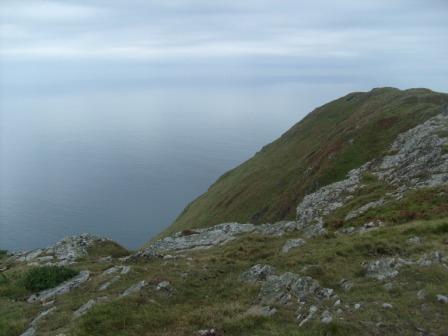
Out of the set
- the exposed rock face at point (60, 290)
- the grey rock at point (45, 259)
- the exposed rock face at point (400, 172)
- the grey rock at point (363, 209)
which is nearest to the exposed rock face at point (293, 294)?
the exposed rock face at point (60, 290)

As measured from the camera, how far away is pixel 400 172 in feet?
122

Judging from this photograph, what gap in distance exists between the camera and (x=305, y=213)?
3919 cm

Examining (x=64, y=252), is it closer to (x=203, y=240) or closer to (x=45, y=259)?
(x=45, y=259)

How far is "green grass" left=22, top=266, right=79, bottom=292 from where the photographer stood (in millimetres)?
20328

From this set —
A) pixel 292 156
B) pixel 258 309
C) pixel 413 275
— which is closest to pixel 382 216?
pixel 413 275

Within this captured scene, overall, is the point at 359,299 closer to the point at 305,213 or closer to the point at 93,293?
the point at 93,293

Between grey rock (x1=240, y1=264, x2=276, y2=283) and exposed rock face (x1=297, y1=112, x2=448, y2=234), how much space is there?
34.5ft

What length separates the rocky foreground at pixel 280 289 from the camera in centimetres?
1288

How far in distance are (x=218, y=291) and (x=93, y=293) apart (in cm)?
563

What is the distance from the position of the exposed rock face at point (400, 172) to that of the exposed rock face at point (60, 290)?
15440mm

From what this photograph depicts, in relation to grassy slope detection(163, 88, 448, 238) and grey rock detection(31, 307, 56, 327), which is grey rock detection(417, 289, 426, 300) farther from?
grassy slope detection(163, 88, 448, 238)

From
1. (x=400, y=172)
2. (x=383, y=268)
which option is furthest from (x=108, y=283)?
(x=400, y=172)

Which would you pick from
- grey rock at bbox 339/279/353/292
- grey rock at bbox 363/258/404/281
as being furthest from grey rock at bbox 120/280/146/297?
grey rock at bbox 363/258/404/281

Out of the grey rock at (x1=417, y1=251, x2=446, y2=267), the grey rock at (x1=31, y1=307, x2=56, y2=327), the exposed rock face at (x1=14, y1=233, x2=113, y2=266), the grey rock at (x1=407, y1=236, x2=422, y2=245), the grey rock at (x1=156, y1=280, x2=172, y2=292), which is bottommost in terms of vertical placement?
the exposed rock face at (x1=14, y1=233, x2=113, y2=266)
